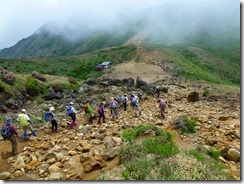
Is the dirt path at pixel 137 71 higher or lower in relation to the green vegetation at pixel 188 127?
higher

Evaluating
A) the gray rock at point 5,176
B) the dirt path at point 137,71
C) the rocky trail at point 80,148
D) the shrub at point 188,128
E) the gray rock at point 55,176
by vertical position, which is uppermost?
the dirt path at point 137,71

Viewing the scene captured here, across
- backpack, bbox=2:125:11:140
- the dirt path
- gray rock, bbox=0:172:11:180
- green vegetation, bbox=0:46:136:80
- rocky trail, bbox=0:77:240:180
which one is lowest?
gray rock, bbox=0:172:11:180

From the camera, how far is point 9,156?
13.6 m

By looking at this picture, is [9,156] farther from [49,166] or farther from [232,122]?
→ [232,122]

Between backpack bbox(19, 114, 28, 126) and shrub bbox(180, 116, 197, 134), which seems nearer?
shrub bbox(180, 116, 197, 134)

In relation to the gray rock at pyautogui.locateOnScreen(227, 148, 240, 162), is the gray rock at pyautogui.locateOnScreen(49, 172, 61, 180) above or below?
below

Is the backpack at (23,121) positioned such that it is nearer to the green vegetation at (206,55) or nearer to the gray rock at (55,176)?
the gray rock at (55,176)

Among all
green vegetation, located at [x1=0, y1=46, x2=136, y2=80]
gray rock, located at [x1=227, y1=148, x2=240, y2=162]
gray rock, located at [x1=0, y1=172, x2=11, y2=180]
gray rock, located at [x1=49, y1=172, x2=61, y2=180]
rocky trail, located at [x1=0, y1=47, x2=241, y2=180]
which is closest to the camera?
gray rock, located at [x1=49, y1=172, x2=61, y2=180]

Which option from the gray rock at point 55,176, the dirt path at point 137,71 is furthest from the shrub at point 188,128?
the dirt path at point 137,71

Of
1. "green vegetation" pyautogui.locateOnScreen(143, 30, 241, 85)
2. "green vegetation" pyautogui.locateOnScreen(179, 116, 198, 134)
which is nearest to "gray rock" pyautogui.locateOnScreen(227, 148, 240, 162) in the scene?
"green vegetation" pyautogui.locateOnScreen(179, 116, 198, 134)

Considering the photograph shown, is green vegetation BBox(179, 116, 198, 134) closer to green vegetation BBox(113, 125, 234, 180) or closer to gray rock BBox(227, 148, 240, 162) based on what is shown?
green vegetation BBox(113, 125, 234, 180)

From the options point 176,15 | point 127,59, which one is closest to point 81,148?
point 127,59

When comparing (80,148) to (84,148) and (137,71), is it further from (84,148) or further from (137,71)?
(137,71)

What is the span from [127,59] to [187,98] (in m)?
60.0
